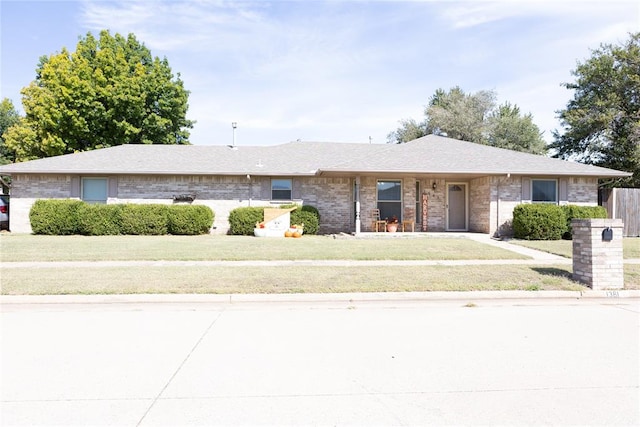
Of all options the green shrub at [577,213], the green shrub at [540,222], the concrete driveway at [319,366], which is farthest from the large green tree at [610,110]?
the concrete driveway at [319,366]

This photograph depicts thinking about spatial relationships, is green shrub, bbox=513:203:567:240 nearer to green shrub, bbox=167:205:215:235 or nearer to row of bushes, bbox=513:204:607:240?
row of bushes, bbox=513:204:607:240

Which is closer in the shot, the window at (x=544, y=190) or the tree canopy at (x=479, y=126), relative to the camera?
the window at (x=544, y=190)

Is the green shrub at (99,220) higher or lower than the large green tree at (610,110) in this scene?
lower

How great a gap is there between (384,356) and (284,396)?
136cm

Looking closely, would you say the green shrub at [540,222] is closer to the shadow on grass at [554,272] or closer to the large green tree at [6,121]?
the shadow on grass at [554,272]

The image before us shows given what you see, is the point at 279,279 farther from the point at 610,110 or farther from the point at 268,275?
the point at 610,110

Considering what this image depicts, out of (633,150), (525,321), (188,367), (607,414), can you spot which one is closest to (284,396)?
(188,367)

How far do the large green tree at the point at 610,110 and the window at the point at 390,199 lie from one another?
15.2 meters

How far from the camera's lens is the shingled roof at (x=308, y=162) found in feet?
58.1

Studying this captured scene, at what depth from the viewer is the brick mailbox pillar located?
7.87 meters

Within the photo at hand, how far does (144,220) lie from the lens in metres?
18.1

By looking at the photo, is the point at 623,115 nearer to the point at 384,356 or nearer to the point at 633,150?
the point at 633,150

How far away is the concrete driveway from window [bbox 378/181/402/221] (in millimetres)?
13253

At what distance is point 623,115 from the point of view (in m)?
26.1
